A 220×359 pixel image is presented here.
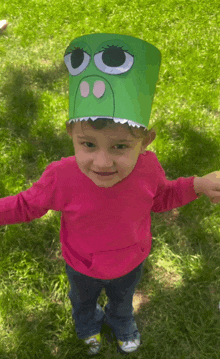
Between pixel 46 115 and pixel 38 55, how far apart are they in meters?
1.14

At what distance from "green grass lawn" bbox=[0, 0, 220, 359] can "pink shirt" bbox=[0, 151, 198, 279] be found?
804mm

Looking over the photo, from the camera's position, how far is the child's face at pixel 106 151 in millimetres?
1266

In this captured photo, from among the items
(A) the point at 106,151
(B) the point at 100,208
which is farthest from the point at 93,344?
(A) the point at 106,151

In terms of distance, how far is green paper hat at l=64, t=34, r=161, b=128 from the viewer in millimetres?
1253

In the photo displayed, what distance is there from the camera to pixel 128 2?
4926 millimetres

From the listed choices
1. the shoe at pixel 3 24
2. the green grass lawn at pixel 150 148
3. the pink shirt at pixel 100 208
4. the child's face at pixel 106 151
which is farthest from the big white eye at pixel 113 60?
the shoe at pixel 3 24

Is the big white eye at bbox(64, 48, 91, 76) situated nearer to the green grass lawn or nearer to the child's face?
the child's face

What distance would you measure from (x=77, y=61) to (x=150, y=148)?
1.86m

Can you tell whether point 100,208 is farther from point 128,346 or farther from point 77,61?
point 128,346

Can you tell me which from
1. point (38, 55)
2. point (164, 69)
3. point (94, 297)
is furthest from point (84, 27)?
point (94, 297)

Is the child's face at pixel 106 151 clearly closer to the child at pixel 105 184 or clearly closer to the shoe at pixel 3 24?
the child at pixel 105 184

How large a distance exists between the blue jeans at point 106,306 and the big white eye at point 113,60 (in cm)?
95

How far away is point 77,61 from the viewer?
4.27 ft

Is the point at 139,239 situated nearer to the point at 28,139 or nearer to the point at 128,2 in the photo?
the point at 28,139
